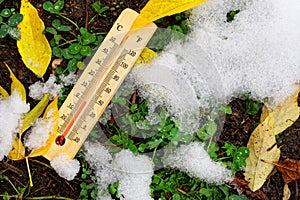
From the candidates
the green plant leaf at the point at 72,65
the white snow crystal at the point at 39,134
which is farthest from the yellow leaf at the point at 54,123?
the green plant leaf at the point at 72,65

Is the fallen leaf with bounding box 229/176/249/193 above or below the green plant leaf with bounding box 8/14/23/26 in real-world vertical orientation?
below

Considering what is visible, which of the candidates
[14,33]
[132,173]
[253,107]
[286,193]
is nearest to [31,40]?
[14,33]

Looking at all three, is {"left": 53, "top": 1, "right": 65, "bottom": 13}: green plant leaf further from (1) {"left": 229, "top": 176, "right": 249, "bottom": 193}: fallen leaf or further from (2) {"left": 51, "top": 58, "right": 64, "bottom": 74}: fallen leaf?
(1) {"left": 229, "top": 176, "right": 249, "bottom": 193}: fallen leaf

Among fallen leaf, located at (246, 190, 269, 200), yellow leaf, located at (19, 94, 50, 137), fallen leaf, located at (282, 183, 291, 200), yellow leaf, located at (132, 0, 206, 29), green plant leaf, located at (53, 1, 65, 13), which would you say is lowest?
fallen leaf, located at (246, 190, 269, 200)

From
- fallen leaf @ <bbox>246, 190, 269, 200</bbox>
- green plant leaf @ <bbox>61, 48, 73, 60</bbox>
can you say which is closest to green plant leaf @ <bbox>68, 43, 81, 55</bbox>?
green plant leaf @ <bbox>61, 48, 73, 60</bbox>

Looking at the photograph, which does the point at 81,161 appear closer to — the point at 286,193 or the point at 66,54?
the point at 66,54
